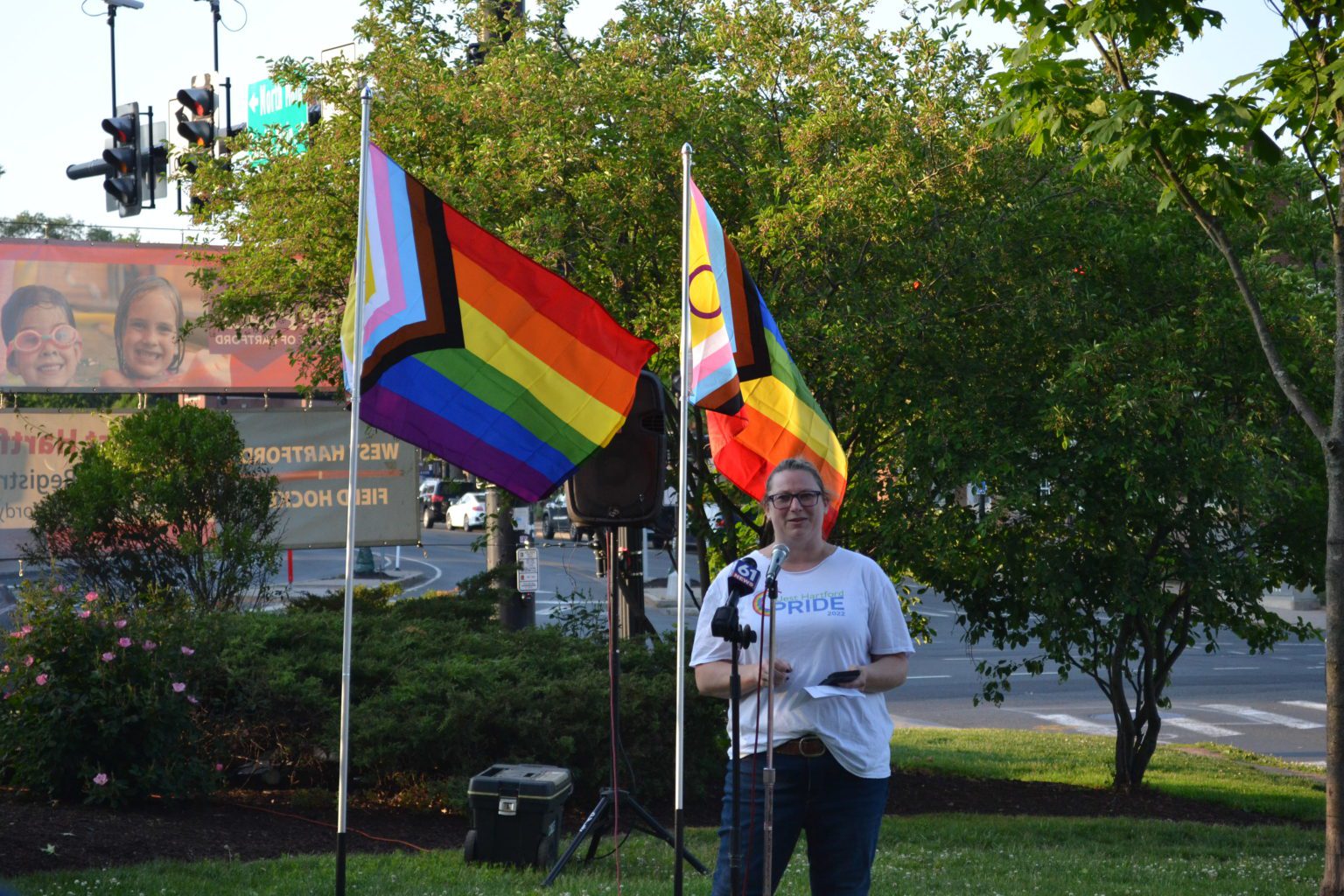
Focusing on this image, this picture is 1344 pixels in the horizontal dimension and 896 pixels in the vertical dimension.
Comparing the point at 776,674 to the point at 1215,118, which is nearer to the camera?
the point at 776,674

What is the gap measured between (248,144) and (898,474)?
6.52m

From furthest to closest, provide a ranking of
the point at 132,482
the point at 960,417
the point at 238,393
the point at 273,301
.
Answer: the point at 238,393 < the point at 273,301 < the point at 132,482 < the point at 960,417

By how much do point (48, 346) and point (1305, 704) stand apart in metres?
18.6

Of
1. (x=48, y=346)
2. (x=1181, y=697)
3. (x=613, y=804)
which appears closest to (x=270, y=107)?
(x=48, y=346)

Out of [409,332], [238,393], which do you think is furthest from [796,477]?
[238,393]

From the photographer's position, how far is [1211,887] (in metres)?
8.23

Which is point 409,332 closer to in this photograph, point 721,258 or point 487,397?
point 487,397

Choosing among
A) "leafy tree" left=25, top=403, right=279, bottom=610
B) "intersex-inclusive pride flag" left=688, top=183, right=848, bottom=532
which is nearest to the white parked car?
"leafy tree" left=25, top=403, right=279, bottom=610

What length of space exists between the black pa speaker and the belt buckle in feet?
10.1

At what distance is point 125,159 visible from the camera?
58.7ft

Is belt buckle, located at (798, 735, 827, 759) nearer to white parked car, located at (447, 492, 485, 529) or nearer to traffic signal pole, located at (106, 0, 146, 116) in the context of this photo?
traffic signal pole, located at (106, 0, 146, 116)

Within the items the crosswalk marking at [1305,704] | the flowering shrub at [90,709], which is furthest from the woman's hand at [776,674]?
the crosswalk marking at [1305,704]

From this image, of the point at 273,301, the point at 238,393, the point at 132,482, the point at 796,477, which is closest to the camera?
the point at 796,477

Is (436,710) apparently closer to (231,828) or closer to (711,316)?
(231,828)
